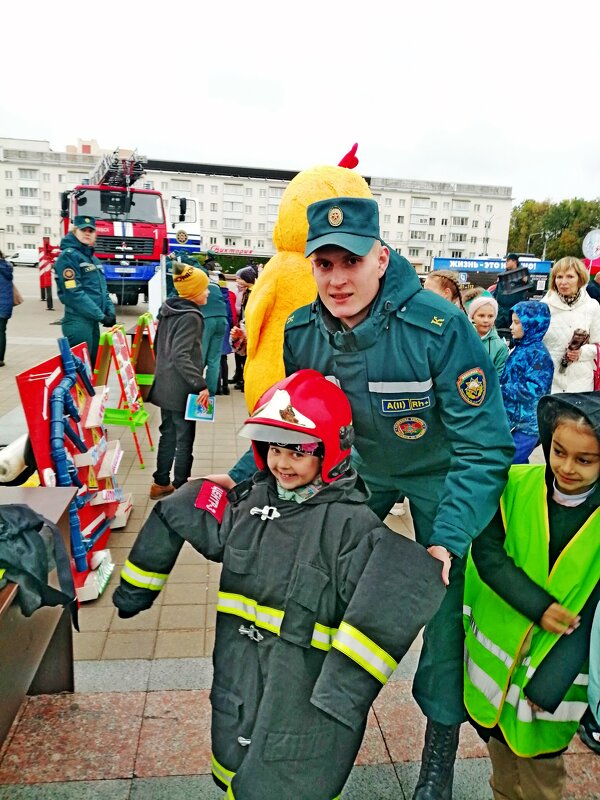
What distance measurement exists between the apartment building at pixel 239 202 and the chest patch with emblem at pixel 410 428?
213ft

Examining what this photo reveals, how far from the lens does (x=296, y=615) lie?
1.62 metres

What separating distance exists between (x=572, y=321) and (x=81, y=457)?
384 cm

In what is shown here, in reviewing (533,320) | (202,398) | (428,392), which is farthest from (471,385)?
(202,398)

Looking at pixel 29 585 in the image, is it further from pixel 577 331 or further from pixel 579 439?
pixel 577 331

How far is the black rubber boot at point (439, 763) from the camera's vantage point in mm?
2154

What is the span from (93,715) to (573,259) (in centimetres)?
453

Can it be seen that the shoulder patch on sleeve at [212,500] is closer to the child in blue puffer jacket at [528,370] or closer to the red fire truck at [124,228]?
the child in blue puffer jacket at [528,370]

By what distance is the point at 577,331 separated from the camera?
489 centimetres

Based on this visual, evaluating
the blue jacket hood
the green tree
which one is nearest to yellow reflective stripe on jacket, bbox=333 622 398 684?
the blue jacket hood

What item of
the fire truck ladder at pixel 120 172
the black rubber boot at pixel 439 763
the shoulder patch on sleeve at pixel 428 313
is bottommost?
the black rubber boot at pixel 439 763

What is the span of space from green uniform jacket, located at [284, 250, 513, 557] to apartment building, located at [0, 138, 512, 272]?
6483 centimetres

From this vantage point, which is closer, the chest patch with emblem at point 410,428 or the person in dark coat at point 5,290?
the chest patch with emblem at point 410,428

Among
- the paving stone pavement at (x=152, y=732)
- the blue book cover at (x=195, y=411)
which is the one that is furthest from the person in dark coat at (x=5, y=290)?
the paving stone pavement at (x=152, y=732)

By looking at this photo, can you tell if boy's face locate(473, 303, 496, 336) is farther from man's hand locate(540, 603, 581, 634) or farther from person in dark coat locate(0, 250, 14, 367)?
person in dark coat locate(0, 250, 14, 367)
